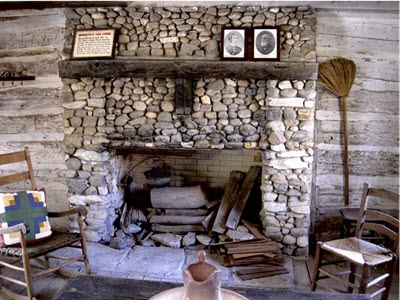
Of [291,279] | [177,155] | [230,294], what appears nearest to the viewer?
[230,294]

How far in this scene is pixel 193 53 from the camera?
3.48 m

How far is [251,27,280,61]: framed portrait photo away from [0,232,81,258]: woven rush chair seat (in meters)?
2.26

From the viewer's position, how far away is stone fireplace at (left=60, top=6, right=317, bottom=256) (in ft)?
11.1

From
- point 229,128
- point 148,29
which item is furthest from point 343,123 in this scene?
point 148,29

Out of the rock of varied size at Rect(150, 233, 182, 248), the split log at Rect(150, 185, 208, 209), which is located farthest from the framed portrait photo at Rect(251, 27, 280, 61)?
the rock of varied size at Rect(150, 233, 182, 248)

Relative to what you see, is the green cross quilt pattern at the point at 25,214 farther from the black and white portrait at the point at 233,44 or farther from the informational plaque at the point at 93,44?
the black and white portrait at the point at 233,44

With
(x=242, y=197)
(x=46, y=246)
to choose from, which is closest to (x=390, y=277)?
(x=242, y=197)

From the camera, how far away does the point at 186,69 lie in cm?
339

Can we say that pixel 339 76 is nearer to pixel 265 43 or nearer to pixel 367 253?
pixel 265 43

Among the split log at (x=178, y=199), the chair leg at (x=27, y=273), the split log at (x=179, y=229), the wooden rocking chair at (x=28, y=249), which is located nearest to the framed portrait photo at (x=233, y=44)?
the split log at (x=178, y=199)

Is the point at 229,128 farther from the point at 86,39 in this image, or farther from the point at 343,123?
the point at 86,39

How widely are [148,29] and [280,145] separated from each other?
1.65 meters

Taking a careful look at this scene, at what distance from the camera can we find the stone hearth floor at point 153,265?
125 inches

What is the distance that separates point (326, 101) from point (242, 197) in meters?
1.29
